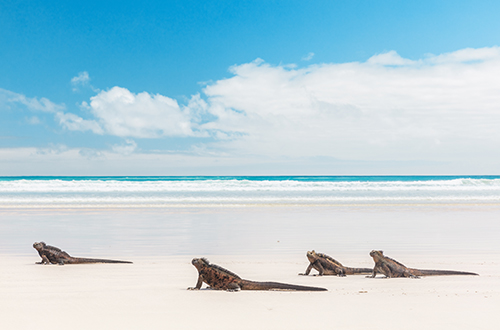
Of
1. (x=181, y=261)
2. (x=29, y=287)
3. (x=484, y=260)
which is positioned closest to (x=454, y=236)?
(x=484, y=260)

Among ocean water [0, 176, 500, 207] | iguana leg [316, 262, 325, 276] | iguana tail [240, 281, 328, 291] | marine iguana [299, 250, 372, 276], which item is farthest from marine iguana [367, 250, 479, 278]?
ocean water [0, 176, 500, 207]

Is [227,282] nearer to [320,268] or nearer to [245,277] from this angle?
[245,277]

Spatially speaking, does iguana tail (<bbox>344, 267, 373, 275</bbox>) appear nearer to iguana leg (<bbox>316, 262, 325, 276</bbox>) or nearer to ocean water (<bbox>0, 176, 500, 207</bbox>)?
iguana leg (<bbox>316, 262, 325, 276</bbox>)

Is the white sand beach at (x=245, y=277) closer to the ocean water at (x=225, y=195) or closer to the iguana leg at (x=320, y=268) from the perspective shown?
the iguana leg at (x=320, y=268)

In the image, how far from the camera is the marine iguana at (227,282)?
17.7 feet

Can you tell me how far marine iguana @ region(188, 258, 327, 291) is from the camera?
213 inches

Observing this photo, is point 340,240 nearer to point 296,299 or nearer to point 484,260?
point 484,260

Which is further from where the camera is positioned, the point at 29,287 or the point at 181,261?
the point at 181,261

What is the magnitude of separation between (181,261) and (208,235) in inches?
149

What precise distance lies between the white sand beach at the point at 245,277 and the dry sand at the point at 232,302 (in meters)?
0.01

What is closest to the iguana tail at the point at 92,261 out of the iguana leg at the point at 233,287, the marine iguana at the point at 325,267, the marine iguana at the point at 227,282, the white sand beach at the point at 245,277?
the white sand beach at the point at 245,277

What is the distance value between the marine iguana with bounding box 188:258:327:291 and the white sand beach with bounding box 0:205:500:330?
6.0 inches

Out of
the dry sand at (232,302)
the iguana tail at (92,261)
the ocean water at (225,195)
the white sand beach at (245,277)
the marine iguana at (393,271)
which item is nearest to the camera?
the dry sand at (232,302)

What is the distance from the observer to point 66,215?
58.1 ft
